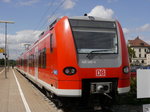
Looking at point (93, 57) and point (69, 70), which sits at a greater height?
point (93, 57)

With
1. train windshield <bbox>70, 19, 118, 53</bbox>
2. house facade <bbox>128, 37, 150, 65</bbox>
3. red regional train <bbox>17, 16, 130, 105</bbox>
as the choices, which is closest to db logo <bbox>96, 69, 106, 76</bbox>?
red regional train <bbox>17, 16, 130, 105</bbox>

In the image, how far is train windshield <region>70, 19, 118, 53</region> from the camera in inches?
272

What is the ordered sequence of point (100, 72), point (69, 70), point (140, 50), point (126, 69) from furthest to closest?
1. point (140, 50)
2. point (126, 69)
3. point (100, 72)
4. point (69, 70)

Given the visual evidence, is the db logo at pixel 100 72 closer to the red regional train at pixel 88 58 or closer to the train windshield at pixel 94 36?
the red regional train at pixel 88 58

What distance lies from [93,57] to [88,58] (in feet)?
0.53

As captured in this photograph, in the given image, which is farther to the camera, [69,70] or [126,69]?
[126,69]

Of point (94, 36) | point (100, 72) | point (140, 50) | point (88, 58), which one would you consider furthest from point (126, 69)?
point (140, 50)

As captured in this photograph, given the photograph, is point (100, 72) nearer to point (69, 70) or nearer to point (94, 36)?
point (69, 70)

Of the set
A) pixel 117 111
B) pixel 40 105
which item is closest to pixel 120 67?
pixel 117 111

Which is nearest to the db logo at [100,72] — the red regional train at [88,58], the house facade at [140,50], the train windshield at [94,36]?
the red regional train at [88,58]

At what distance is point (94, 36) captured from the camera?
279 inches

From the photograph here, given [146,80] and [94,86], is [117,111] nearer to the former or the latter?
[94,86]

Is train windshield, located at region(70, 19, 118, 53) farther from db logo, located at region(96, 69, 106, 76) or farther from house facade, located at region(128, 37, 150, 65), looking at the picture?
house facade, located at region(128, 37, 150, 65)

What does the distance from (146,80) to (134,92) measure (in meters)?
6.13
